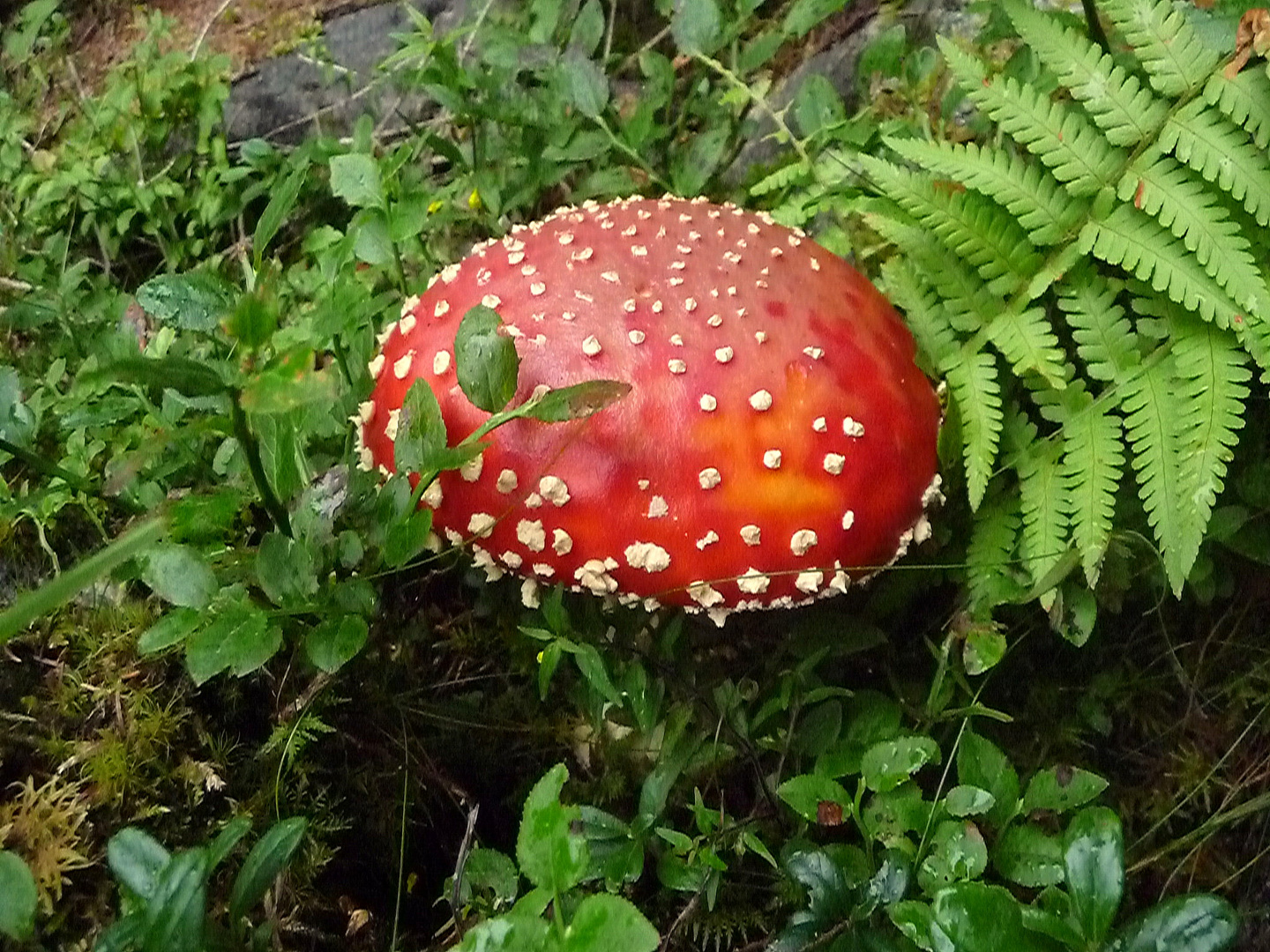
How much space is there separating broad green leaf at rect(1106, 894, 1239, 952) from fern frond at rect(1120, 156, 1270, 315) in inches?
40.0

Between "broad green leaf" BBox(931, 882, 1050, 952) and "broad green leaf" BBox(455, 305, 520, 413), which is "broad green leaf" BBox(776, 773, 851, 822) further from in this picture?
"broad green leaf" BBox(455, 305, 520, 413)

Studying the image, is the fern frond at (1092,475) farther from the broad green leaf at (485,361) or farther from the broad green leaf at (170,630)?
the broad green leaf at (170,630)

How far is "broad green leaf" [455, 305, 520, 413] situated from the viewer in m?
1.54

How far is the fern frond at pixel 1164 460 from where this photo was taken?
1.76 m

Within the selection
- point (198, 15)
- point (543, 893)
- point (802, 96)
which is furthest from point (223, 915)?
point (198, 15)

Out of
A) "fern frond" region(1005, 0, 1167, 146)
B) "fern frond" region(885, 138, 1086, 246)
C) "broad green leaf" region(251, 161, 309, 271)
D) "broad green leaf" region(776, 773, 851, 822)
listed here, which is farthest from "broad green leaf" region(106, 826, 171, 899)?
"fern frond" region(1005, 0, 1167, 146)

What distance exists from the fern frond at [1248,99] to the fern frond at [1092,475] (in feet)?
1.88

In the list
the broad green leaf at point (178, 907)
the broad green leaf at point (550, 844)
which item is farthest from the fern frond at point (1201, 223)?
the broad green leaf at point (178, 907)

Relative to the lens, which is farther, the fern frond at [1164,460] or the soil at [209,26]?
the soil at [209,26]

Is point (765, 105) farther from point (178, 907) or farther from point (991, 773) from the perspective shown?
point (178, 907)

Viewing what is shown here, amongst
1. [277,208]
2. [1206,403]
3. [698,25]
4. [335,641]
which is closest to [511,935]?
[335,641]

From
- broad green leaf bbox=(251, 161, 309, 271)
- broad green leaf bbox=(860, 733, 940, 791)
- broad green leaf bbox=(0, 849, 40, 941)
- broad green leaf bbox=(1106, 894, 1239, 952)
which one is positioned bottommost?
broad green leaf bbox=(860, 733, 940, 791)

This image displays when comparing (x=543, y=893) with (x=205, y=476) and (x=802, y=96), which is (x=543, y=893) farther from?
(x=802, y=96)

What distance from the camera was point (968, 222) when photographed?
2.01m
